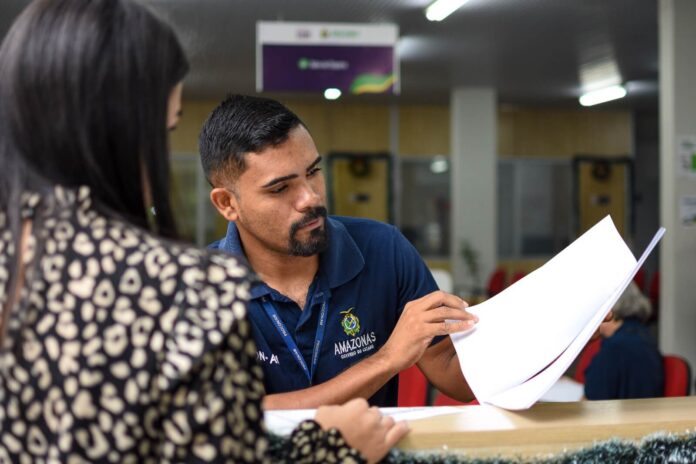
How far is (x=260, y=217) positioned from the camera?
1.83m

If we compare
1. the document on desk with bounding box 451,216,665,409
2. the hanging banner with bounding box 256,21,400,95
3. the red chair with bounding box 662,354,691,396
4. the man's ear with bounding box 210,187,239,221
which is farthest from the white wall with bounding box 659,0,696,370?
the document on desk with bounding box 451,216,665,409

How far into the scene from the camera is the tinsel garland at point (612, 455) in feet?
3.87

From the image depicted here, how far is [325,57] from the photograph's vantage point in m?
6.92

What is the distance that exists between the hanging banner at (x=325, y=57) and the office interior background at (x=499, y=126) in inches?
15.1

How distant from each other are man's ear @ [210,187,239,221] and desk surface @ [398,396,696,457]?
809 millimetres

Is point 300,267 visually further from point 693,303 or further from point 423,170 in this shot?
point 423,170

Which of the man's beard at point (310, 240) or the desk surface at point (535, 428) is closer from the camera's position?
the desk surface at point (535, 428)

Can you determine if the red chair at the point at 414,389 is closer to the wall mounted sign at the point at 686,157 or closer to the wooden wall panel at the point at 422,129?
the wall mounted sign at the point at 686,157

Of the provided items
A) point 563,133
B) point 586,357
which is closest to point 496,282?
point 563,133

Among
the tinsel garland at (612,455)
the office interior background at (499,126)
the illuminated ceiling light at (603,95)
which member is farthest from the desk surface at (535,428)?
the illuminated ceiling light at (603,95)

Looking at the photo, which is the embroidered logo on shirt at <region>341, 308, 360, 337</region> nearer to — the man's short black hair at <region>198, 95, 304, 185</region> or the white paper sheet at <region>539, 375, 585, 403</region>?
the man's short black hair at <region>198, 95, 304, 185</region>

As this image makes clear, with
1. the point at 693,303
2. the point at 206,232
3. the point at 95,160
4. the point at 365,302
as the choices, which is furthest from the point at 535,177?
the point at 95,160

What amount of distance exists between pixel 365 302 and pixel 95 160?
944mm

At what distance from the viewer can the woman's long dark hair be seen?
101cm
